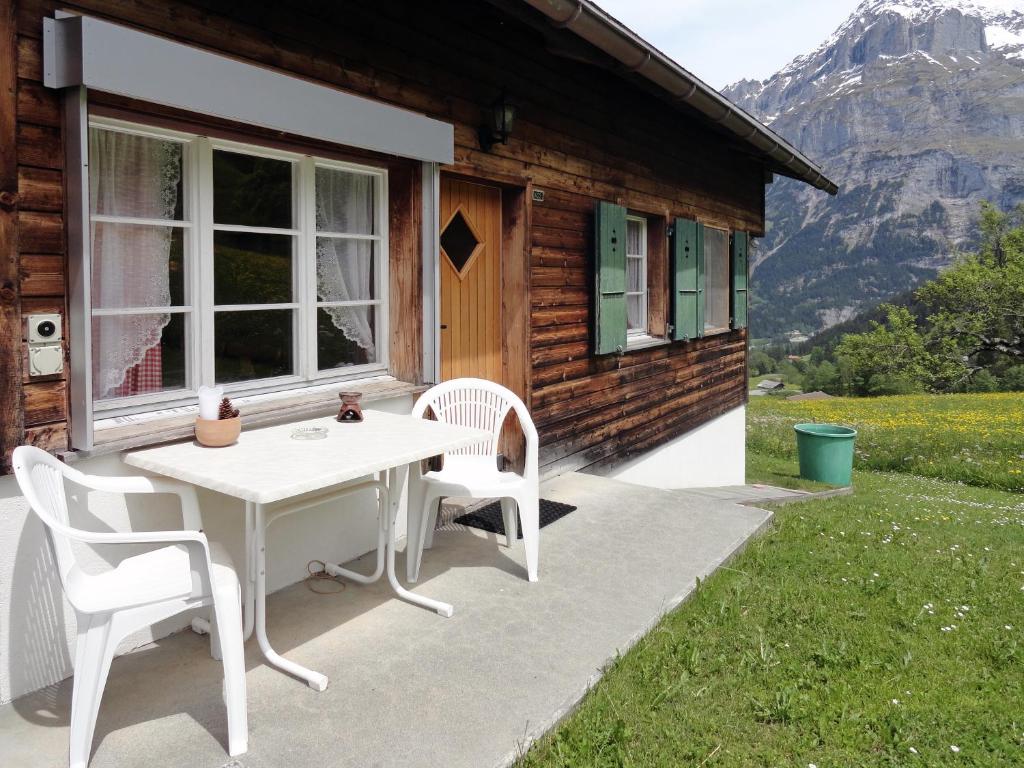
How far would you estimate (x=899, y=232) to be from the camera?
11362cm

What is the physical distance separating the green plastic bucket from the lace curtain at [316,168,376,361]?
6.10 metres

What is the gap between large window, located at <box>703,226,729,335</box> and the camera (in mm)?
8406

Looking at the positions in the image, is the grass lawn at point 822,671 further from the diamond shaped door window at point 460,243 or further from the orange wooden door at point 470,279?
the diamond shaped door window at point 460,243

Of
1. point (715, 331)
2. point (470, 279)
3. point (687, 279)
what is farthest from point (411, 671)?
point (715, 331)

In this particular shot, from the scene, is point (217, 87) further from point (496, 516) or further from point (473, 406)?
point (496, 516)

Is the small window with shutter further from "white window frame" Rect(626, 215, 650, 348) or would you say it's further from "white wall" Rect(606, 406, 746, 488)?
"white window frame" Rect(626, 215, 650, 348)

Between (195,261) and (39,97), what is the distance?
756 millimetres

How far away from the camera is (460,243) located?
4.51 metres

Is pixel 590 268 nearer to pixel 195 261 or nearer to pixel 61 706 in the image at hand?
pixel 195 261

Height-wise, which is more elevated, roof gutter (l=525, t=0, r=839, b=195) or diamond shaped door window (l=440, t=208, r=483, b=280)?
roof gutter (l=525, t=0, r=839, b=195)

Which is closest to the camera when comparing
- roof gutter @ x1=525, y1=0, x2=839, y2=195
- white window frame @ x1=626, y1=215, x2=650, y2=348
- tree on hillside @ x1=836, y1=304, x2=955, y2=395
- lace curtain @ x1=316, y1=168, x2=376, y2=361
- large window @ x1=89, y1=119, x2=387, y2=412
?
large window @ x1=89, y1=119, x2=387, y2=412

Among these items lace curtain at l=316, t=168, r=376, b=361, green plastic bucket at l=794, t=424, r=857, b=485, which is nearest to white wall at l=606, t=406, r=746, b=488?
green plastic bucket at l=794, t=424, r=857, b=485

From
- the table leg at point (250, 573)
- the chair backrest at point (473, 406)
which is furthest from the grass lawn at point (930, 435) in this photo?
the table leg at point (250, 573)

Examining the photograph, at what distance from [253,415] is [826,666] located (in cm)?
236
